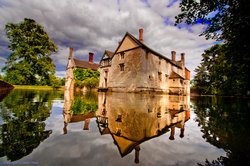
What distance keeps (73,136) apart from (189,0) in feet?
20.3

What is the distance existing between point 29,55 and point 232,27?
31.0 metres

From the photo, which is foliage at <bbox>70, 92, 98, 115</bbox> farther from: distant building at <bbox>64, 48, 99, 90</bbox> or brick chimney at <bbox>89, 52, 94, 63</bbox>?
brick chimney at <bbox>89, 52, 94, 63</bbox>

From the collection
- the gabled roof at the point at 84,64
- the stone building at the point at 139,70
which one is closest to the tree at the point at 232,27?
the stone building at the point at 139,70

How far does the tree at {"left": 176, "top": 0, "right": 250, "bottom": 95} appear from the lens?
426 centimetres

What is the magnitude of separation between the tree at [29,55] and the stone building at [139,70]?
589 inches

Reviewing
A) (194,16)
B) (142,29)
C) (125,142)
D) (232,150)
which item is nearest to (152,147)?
(125,142)

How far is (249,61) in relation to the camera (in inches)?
171

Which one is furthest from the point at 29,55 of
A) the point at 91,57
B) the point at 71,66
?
the point at 91,57

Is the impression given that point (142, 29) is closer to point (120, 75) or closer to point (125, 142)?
point (120, 75)

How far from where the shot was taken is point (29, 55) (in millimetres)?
26453

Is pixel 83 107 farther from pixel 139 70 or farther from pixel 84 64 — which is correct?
pixel 84 64

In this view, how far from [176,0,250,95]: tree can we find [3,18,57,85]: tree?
2850cm

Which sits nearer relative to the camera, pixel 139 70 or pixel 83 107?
pixel 83 107

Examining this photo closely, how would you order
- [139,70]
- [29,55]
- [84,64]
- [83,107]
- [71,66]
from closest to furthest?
[83,107], [139,70], [29,55], [71,66], [84,64]
